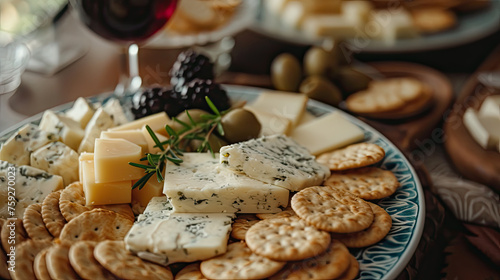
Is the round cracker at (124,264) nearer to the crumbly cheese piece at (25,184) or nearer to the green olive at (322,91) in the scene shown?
the crumbly cheese piece at (25,184)

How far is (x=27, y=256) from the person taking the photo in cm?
78

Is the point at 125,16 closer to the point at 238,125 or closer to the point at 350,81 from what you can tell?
the point at 238,125

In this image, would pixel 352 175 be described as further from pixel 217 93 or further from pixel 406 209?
pixel 217 93

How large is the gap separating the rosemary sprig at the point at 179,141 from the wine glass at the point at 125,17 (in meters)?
0.34

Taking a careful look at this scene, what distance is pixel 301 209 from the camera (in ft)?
2.85

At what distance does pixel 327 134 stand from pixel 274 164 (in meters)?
0.26

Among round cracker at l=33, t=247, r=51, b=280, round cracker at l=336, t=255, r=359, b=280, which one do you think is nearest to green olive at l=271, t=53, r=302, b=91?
round cracker at l=336, t=255, r=359, b=280

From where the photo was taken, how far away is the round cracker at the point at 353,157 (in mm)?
1036

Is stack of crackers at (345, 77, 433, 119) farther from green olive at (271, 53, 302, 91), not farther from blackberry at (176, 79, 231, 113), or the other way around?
blackberry at (176, 79, 231, 113)

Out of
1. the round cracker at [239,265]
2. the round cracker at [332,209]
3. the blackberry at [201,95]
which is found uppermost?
the blackberry at [201,95]

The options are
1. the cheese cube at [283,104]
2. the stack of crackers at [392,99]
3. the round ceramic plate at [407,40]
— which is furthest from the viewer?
the round ceramic plate at [407,40]

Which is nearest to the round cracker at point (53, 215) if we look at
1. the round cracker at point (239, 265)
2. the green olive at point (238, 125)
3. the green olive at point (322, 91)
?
the round cracker at point (239, 265)

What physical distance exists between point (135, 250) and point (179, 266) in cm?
8

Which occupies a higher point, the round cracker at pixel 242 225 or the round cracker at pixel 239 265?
the round cracker at pixel 239 265
